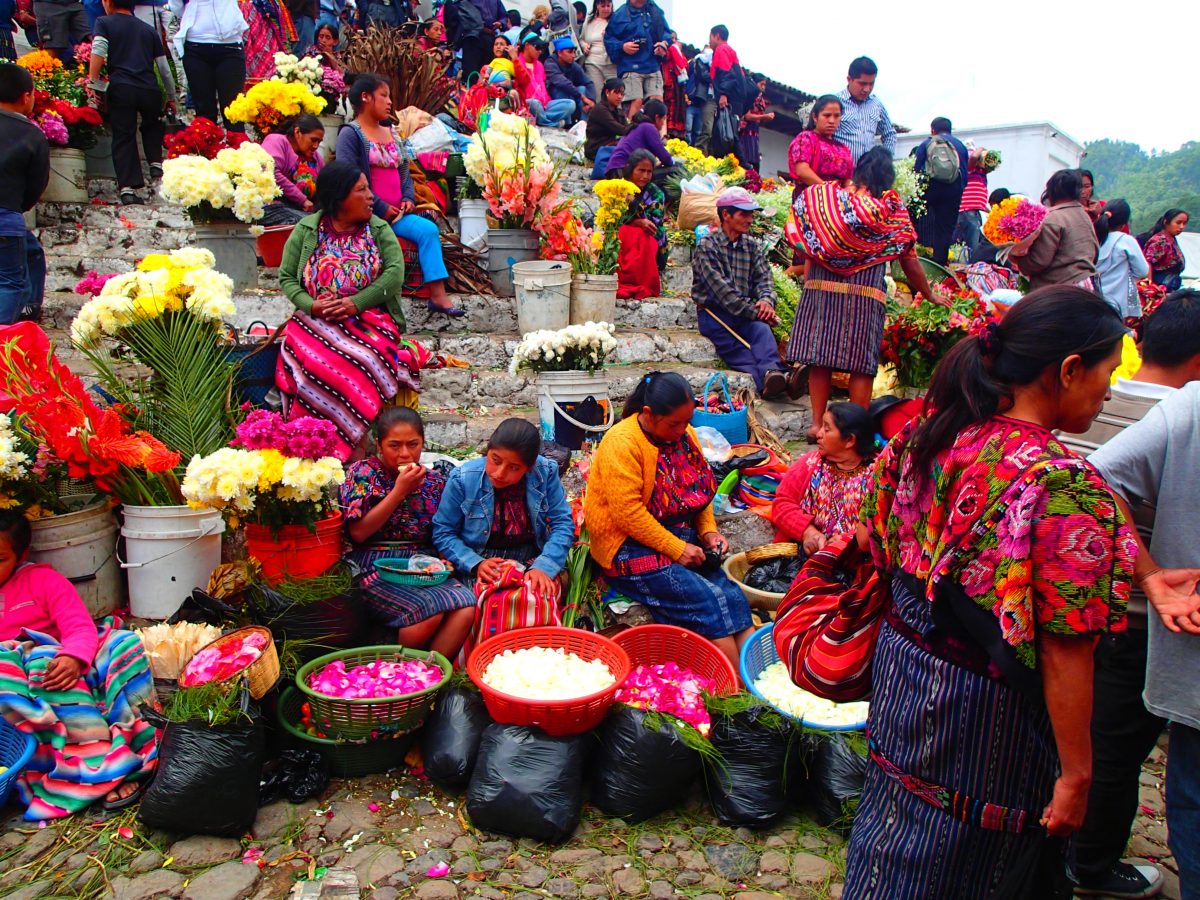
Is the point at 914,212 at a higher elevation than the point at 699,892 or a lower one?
higher

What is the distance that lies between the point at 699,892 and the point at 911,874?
114cm

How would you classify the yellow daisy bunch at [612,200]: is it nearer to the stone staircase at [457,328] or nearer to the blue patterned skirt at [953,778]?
the stone staircase at [457,328]

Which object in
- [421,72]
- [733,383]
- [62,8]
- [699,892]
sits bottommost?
[699,892]

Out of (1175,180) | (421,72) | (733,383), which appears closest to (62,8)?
(421,72)

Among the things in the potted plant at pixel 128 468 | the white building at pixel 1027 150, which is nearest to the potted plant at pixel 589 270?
the potted plant at pixel 128 468

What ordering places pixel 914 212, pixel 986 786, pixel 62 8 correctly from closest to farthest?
1. pixel 986 786
2. pixel 62 8
3. pixel 914 212

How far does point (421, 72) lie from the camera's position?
8.84 meters

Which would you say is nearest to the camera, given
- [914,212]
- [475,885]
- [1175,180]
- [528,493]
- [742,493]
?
[475,885]

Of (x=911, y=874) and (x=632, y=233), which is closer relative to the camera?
(x=911, y=874)

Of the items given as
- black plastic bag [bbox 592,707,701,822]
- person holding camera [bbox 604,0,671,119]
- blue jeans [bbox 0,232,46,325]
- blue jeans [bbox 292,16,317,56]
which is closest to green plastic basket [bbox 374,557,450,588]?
black plastic bag [bbox 592,707,701,822]

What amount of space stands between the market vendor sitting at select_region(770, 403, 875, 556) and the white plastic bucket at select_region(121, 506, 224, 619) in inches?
113

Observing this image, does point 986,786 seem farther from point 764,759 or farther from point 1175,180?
point 1175,180

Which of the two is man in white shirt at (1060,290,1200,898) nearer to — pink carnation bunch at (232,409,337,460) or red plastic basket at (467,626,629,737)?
red plastic basket at (467,626,629,737)

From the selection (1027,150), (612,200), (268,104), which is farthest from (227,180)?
(1027,150)
